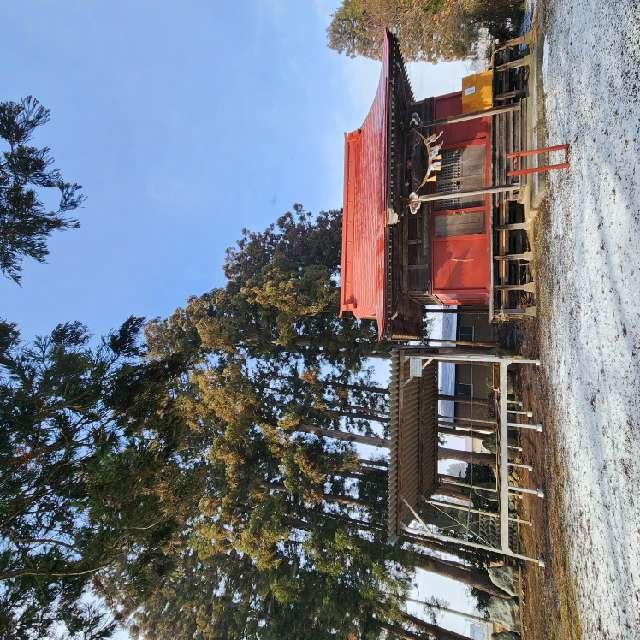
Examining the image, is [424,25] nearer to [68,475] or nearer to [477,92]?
[477,92]

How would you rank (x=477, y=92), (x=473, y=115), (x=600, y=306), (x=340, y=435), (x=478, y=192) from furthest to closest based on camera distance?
(x=340, y=435)
(x=477, y=92)
(x=473, y=115)
(x=478, y=192)
(x=600, y=306)

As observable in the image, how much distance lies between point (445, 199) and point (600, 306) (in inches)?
250

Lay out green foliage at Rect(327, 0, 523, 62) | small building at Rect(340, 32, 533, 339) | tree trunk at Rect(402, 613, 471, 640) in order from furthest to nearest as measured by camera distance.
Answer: green foliage at Rect(327, 0, 523, 62)
tree trunk at Rect(402, 613, 471, 640)
small building at Rect(340, 32, 533, 339)

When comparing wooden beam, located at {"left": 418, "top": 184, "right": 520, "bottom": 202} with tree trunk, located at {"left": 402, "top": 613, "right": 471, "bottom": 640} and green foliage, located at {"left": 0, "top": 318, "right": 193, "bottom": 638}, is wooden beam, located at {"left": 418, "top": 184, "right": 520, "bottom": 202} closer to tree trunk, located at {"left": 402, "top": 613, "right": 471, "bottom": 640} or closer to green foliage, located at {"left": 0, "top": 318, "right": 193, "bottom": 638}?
green foliage, located at {"left": 0, "top": 318, "right": 193, "bottom": 638}

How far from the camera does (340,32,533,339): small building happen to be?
1098 centimetres

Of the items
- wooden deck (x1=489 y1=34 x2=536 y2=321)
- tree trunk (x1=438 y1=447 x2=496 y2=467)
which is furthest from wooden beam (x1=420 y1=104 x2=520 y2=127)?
tree trunk (x1=438 y1=447 x2=496 y2=467)

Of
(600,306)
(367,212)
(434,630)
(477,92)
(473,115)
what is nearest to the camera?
(600,306)

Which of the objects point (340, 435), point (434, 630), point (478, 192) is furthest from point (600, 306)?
point (434, 630)

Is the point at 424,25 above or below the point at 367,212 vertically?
above

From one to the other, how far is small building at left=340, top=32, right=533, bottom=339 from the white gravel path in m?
2.50

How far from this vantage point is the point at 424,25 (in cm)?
1658

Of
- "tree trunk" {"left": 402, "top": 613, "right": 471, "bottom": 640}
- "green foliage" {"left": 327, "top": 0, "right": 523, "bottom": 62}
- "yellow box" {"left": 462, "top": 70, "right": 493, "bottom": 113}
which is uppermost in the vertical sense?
"green foliage" {"left": 327, "top": 0, "right": 523, "bottom": 62}

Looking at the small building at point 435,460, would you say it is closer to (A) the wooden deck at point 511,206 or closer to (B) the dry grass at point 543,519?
(B) the dry grass at point 543,519

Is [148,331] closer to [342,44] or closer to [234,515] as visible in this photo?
[234,515]
